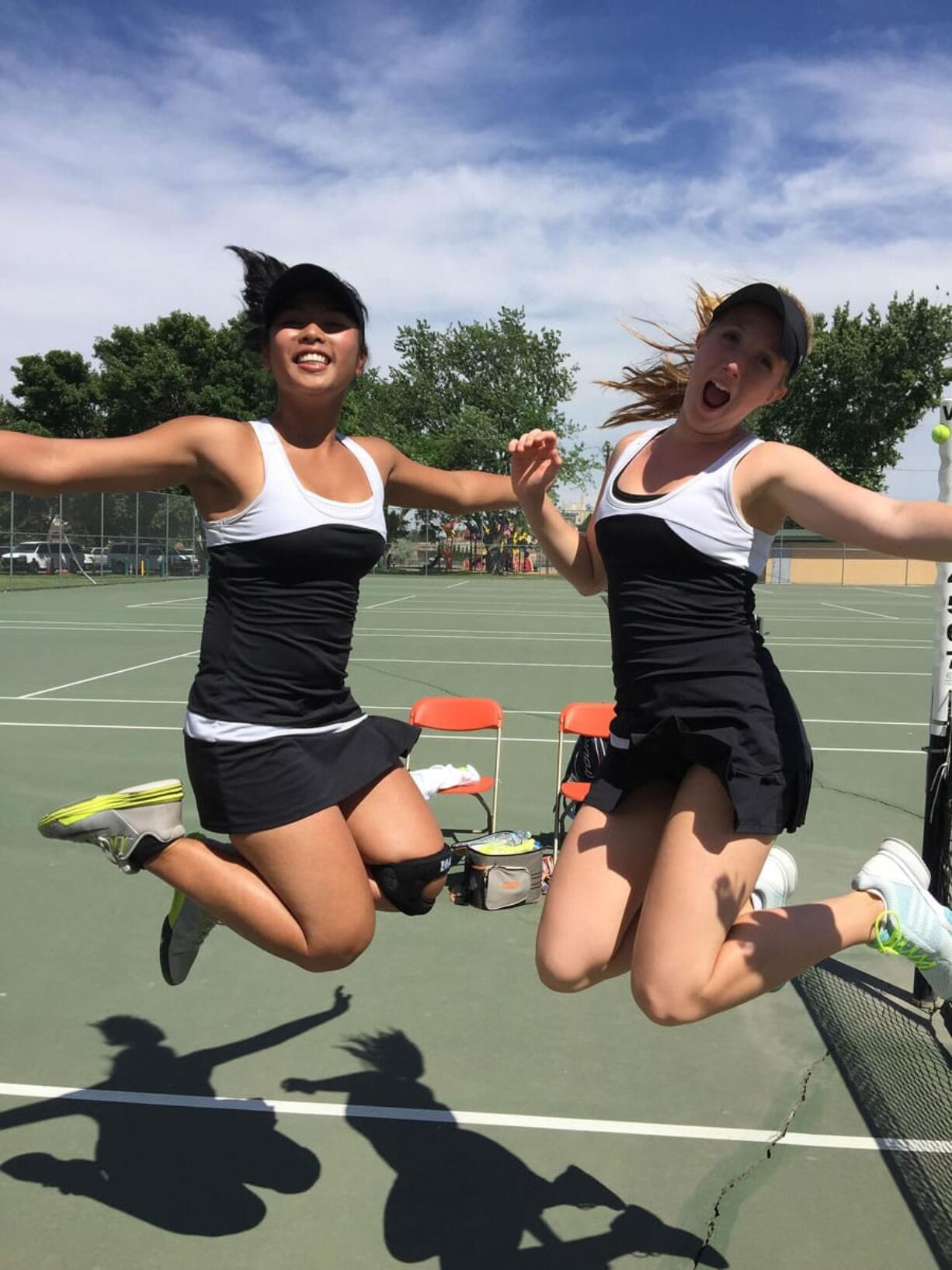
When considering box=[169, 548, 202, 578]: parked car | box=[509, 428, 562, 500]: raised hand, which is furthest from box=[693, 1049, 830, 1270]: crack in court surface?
box=[169, 548, 202, 578]: parked car

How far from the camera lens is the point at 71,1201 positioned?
10.1 ft

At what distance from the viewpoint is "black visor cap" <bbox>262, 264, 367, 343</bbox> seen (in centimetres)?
291

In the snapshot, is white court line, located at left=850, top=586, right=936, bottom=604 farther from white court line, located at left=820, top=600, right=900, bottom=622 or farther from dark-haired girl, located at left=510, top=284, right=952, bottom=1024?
dark-haired girl, located at left=510, top=284, right=952, bottom=1024

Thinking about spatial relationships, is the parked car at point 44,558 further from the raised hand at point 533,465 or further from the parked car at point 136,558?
the raised hand at point 533,465

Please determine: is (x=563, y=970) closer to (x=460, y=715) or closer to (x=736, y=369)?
(x=736, y=369)

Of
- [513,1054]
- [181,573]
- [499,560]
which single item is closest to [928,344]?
[499,560]

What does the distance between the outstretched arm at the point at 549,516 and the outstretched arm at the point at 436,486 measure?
0.17 m

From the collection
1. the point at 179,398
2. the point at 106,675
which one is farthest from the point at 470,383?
the point at 106,675

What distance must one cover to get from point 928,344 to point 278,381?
190ft

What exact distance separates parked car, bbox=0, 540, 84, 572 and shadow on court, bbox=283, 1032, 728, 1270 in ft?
110

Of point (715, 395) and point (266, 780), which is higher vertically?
point (715, 395)

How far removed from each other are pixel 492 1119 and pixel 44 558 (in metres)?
34.8

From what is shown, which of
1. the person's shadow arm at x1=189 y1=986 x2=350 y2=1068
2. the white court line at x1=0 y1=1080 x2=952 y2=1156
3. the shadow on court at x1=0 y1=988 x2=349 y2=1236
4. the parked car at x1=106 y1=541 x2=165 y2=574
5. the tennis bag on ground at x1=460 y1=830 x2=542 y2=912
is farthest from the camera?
the parked car at x1=106 y1=541 x2=165 y2=574

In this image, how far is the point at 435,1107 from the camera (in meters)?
3.65
